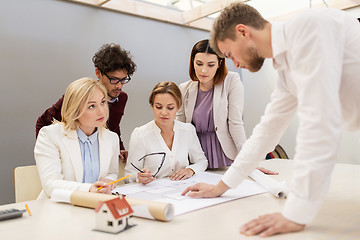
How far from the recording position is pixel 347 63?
83 cm

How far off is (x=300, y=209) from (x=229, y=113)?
4.29ft

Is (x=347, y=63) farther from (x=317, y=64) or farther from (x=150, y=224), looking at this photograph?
(x=150, y=224)

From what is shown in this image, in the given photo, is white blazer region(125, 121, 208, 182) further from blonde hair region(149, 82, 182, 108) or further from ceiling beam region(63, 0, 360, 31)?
ceiling beam region(63, 0, 360, 31)

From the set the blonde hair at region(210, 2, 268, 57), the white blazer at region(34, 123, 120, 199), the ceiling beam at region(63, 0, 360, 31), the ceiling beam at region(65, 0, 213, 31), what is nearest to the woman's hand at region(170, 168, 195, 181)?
the white blazer at region(34, 123, 120, 199)

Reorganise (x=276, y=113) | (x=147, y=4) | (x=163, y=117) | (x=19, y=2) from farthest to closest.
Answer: (x=147, y=4)
(x=19, y=2)
(x=163, y=117)
(x=276, y=113)

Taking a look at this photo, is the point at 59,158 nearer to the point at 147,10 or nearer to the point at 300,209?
the point at 300,209

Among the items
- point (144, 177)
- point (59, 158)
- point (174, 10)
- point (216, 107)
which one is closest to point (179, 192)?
point (144, 177)

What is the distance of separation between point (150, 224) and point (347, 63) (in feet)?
→ 2.34

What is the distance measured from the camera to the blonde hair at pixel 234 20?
101cm

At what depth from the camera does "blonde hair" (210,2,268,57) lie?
3.32ft

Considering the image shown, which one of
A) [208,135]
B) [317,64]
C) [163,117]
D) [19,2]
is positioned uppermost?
[19,2]

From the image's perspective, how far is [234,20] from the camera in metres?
1.04

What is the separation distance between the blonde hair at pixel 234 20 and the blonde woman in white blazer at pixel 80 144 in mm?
796

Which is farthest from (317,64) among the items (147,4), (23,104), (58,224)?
(147,4)
